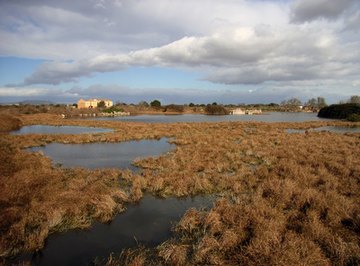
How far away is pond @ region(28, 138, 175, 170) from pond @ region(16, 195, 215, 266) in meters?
7.65

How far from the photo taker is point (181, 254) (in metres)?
7.66

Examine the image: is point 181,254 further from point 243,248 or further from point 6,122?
point 6,122

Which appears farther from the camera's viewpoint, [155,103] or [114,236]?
[155,103]

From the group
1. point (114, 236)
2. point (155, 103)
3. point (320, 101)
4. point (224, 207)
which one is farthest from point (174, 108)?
point (114, 236)

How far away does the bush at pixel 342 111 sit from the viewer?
78.8m

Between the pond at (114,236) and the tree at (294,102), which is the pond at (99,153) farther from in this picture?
the tree at (294,102)

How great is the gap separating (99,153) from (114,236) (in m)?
15.7

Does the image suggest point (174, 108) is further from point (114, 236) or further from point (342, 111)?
point (114, 236)

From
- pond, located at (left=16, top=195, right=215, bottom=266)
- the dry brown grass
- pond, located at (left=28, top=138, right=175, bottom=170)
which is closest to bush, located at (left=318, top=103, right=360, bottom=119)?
pond, located at (left=28, top=138, right=175, bottom=170)

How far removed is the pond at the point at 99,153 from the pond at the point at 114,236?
25.1 ft

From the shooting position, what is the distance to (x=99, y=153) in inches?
952

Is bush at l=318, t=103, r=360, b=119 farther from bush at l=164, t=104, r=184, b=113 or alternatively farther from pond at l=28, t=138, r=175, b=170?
pond at l=28, t=138, r=175, b=170

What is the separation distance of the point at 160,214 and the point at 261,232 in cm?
415

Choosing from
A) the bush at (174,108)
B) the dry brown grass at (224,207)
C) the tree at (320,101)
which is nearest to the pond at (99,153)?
the dry brown grass at (224,207)
